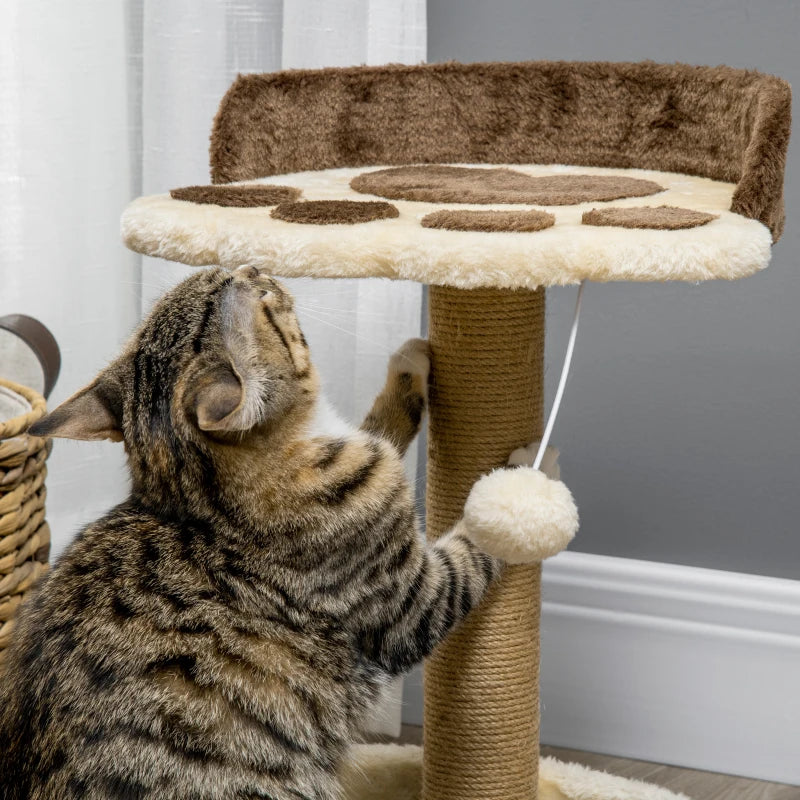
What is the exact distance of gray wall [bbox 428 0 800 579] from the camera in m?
1.60

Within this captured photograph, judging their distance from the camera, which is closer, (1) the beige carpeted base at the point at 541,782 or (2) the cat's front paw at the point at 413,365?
(2) the cat's front paw at the point at 413,365

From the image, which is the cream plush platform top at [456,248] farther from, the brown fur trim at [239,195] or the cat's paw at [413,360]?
the cat's paw at [413,360]

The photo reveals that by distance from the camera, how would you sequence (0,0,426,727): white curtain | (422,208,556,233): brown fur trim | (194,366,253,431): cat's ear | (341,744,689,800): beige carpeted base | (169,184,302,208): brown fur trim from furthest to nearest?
(0,0,426,727): white curtain < (341,744,689,800): beige carpeted base < (169,184,302,208): brown fur trim < (422,208,556,233): brown fur trim < (194,366,253,431): cat's ear

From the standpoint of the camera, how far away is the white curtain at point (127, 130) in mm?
1580

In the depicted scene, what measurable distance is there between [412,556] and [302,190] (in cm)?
45

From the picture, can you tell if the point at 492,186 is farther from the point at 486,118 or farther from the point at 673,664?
the point at 673,664

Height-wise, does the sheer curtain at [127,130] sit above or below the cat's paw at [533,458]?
above

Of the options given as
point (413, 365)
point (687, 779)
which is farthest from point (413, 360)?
point (687, 779)

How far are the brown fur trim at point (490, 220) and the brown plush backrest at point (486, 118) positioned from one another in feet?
1.23

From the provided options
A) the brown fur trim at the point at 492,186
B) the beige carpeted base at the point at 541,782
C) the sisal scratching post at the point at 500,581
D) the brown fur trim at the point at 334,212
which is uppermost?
the brown fur trim at the point at 492,186

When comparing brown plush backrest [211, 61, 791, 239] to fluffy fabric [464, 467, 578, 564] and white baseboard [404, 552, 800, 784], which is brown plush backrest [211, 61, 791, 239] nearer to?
fluffy fabric [464, 467, 578, 564]

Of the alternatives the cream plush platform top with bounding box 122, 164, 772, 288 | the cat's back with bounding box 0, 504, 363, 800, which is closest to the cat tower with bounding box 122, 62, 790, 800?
the cream plush platform top with bounding box 122, 164, 772, 288

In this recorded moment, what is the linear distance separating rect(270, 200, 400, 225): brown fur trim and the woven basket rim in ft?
1.22

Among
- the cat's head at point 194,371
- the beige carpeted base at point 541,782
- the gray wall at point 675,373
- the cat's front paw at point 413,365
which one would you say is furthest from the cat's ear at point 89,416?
the gray wall at point 675,373
